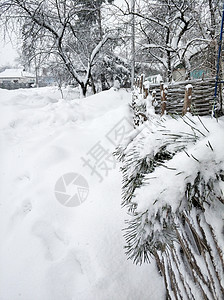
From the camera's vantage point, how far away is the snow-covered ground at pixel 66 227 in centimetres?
157

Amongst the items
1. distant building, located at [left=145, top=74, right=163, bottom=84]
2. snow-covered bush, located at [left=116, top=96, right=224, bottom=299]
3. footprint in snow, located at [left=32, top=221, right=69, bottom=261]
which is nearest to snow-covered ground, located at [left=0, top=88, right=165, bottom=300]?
footprint in snow, located at [left=32, top=221, right=69, bottom=261]

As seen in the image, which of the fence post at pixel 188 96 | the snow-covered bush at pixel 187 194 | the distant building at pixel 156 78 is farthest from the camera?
the distant building at pixel 156 78

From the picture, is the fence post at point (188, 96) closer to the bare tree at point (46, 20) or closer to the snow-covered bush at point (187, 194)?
the snow-covered bush at point (187, 194)

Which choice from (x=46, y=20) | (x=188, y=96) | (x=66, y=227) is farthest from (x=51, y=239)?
(x=46, y=20)

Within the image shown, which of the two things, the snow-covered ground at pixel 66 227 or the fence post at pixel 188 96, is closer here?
the snow-covered ground at pixel 66 227

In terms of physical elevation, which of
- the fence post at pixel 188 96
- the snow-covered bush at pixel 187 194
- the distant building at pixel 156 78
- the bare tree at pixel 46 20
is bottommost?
the snow-covered bush at pixel 187 194

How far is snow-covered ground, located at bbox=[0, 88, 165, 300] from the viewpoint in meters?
1.57

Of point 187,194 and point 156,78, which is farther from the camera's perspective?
point 156,78

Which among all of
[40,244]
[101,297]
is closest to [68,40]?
[40,244]

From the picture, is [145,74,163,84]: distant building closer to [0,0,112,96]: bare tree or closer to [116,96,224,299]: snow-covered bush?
[0,0,112,96]: bare tree

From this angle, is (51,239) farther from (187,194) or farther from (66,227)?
(187,194)

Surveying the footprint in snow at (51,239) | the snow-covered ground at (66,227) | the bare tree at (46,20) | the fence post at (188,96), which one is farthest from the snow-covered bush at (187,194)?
the bare tree at (46,20)

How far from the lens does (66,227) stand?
2258mm

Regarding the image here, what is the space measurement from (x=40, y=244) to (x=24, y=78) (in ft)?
162
